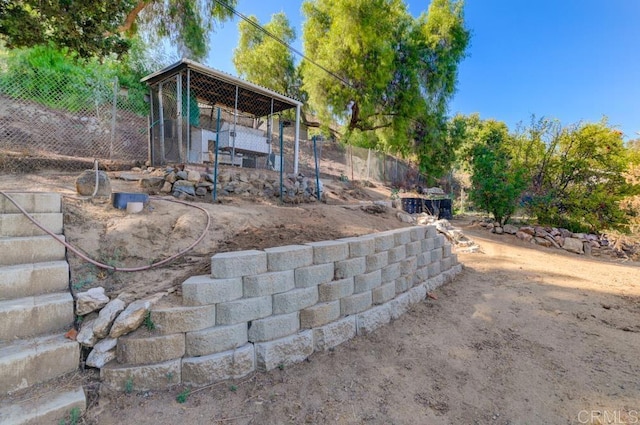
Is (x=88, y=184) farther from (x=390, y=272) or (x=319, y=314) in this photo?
(x=390, y=272)

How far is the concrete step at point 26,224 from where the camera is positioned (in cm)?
223

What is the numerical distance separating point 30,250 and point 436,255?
4411mm

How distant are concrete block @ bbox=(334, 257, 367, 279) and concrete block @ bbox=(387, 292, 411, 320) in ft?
1.87

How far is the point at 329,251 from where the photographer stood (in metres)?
2.56

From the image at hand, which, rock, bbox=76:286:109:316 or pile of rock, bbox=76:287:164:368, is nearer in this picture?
pile of rock, bbox=76:287:164:368

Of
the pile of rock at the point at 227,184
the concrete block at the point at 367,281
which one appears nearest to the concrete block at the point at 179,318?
the concrete block at the point at 367,281

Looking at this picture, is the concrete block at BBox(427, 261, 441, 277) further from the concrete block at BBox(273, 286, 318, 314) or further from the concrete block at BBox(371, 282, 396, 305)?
the concrete block at BBox(273, 286, 318, 314)

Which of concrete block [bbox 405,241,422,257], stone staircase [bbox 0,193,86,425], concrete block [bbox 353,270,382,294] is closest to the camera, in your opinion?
stone staircase [bbox 0,193,86,425]

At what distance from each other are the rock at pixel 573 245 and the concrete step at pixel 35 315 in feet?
32.6

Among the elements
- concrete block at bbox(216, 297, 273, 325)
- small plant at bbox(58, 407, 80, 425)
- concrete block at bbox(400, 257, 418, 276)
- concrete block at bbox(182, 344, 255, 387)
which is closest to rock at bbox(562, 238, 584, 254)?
concrete block at bbox(400, 257, 418, 276)

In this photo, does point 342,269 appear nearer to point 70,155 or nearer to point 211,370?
point 211,370

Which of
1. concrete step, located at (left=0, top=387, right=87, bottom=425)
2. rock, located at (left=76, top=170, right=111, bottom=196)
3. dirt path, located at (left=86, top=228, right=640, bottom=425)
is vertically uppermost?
rock, located at (left=76, top=170, right=111, bottom=196)

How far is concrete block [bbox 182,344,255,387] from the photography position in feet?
6.09

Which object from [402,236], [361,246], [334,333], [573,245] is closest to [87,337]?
[334,333]
